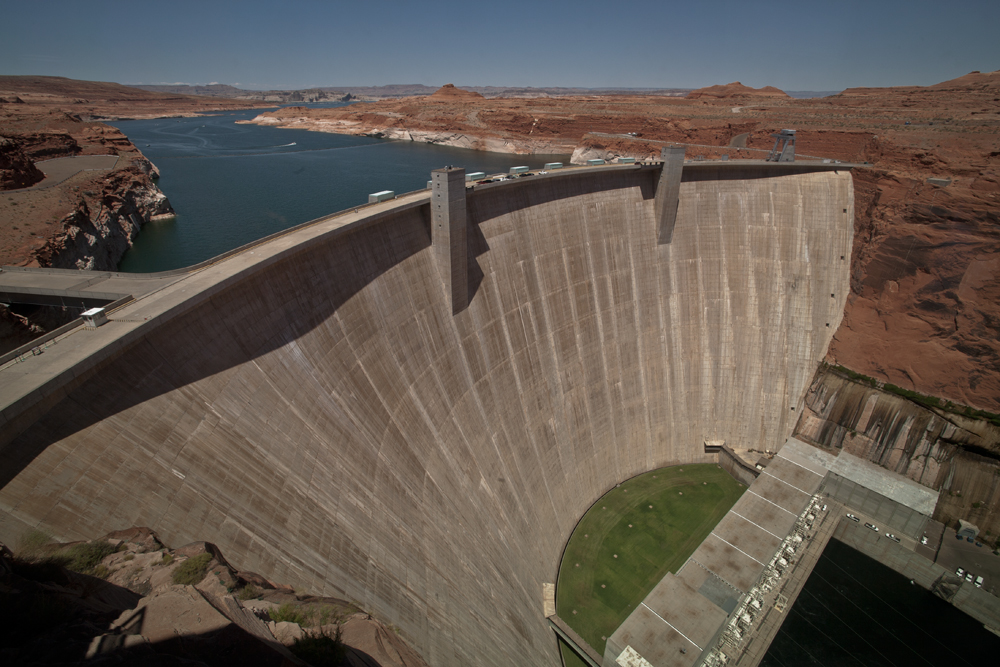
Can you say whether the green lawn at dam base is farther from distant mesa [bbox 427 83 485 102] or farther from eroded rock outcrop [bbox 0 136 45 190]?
distant mesa [bbox 427 83 485 102]

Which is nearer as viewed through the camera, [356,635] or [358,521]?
[356,635]

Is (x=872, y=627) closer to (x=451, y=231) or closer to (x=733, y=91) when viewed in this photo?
(x=451, y=231)

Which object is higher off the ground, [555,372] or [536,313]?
[536,313]

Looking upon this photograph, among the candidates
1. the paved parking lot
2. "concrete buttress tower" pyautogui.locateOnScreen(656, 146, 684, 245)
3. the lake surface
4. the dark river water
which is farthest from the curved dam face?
the lake surface

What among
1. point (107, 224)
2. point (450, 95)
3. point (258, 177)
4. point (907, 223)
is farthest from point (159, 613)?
point (450, 95)

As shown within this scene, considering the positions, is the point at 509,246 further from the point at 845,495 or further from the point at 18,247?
the point at 18,247

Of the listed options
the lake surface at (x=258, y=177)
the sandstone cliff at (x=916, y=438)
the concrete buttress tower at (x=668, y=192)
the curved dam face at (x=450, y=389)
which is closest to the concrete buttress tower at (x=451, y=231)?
the curved dam face at (x=450, y=389)

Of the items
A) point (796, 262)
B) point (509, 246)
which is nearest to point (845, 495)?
point (796, 262)

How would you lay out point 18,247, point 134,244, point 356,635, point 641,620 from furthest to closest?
point 134,244 < point 18,247 < point 641,620 < point 356,635
